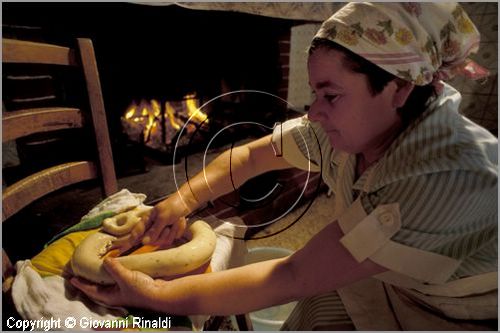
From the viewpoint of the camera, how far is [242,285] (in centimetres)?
60

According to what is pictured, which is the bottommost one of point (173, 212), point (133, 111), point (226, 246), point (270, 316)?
point (270, 316)

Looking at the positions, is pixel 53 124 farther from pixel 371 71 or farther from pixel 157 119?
pixel 157 119

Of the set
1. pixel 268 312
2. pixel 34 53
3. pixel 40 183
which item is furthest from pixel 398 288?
pixel 34 53

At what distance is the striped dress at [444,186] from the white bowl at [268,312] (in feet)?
2.47

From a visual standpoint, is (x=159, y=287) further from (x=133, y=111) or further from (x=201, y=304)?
(x=133, y=111)

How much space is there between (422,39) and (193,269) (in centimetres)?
69

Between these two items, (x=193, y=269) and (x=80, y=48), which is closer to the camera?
(x=193, y=269)

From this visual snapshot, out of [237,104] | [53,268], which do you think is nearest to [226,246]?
[53,268]

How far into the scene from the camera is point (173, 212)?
2.67 ft

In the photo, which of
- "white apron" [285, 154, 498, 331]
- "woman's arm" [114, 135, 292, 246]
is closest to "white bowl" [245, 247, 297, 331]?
"white apron" [285, 154, 498, 331]

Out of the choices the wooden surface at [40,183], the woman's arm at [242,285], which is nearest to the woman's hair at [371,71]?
the woman's arm at [242,285]

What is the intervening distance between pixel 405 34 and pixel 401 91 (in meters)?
0.11

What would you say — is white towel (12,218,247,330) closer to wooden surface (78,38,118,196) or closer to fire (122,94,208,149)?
wooden surface (78,38,118,196)

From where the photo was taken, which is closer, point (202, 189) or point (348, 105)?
point (348, 105)
